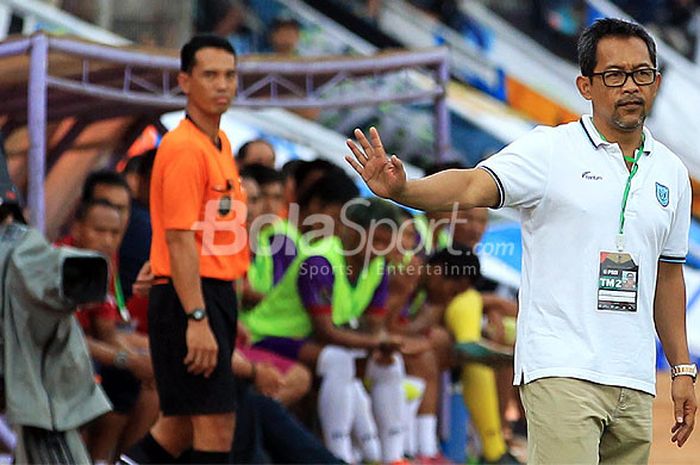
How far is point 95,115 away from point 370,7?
266 centimetres

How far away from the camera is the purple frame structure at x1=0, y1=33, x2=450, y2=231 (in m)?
7.22

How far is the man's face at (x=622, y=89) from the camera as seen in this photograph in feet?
14.4

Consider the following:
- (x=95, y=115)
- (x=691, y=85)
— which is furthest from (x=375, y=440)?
(x=691, y=85)

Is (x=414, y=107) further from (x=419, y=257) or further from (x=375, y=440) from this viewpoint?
(x=375, y=440)

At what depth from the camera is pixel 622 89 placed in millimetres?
4391

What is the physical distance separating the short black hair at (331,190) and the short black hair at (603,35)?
3.57 metres

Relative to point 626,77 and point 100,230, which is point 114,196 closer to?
point 100,230

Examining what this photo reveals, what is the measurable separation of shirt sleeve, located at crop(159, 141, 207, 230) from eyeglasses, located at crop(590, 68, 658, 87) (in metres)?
1.85

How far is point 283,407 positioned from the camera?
7148 mm

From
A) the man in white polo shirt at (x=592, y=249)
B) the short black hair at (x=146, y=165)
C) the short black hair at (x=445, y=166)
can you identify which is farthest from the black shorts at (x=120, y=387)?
the man in white polo shirt at (x=592, y=249)

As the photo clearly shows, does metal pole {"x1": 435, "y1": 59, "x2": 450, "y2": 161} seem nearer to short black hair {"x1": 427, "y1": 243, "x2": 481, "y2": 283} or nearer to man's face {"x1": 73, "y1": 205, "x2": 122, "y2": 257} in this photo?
short black hair {"x1": 427, "y1": 243, "x2": 481, "y2": 283}

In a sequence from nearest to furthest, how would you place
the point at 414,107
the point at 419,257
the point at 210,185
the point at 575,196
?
1. the point at 575,196
2. the point at 210,185
3. the point at 419,257
4. the point at 414,107

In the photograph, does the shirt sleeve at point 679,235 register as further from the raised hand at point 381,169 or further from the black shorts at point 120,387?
the black shorts at point 120,387

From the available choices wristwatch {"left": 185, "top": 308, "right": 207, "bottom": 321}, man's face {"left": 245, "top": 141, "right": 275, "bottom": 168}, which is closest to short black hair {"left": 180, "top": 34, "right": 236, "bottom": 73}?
wristwatch {"left": 185, "top": 308, "right": 207, "bottom": 321}
